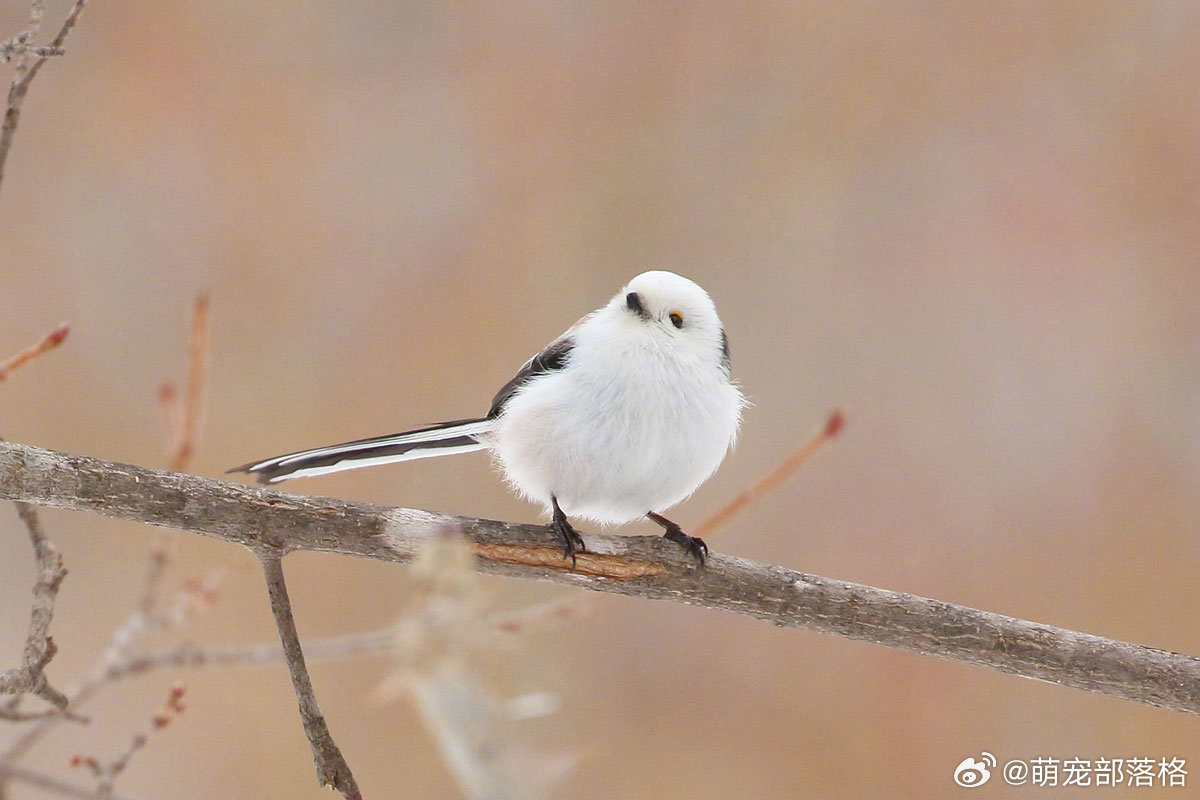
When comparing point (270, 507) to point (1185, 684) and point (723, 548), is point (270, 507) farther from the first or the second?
point (723, 548)

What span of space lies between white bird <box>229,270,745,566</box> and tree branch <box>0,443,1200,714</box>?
10 cm

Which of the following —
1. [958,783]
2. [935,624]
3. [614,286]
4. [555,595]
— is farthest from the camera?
[614,286]

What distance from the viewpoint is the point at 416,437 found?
1.29 meters

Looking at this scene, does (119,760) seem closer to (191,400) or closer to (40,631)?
(40,631)

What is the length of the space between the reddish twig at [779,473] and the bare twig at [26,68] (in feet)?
2.62

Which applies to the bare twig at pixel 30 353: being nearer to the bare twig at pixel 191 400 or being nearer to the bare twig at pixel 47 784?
the bare twig at pixel 191 400

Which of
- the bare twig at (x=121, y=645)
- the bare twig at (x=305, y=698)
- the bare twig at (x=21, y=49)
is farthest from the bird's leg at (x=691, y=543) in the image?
the bare twig at (x=21, y=49)

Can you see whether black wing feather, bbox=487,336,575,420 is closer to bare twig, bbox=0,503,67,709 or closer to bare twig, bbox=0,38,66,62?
bare twig, bbox=0,503,67,709

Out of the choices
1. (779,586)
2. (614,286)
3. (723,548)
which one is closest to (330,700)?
(723,548)

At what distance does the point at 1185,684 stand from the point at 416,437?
0.95 meters

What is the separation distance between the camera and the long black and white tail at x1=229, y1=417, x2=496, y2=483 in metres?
1.17

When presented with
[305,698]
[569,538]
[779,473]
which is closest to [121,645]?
[305,698]

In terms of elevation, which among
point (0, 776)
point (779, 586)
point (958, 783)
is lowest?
point (958, 783)

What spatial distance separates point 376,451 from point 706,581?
0.45 m
